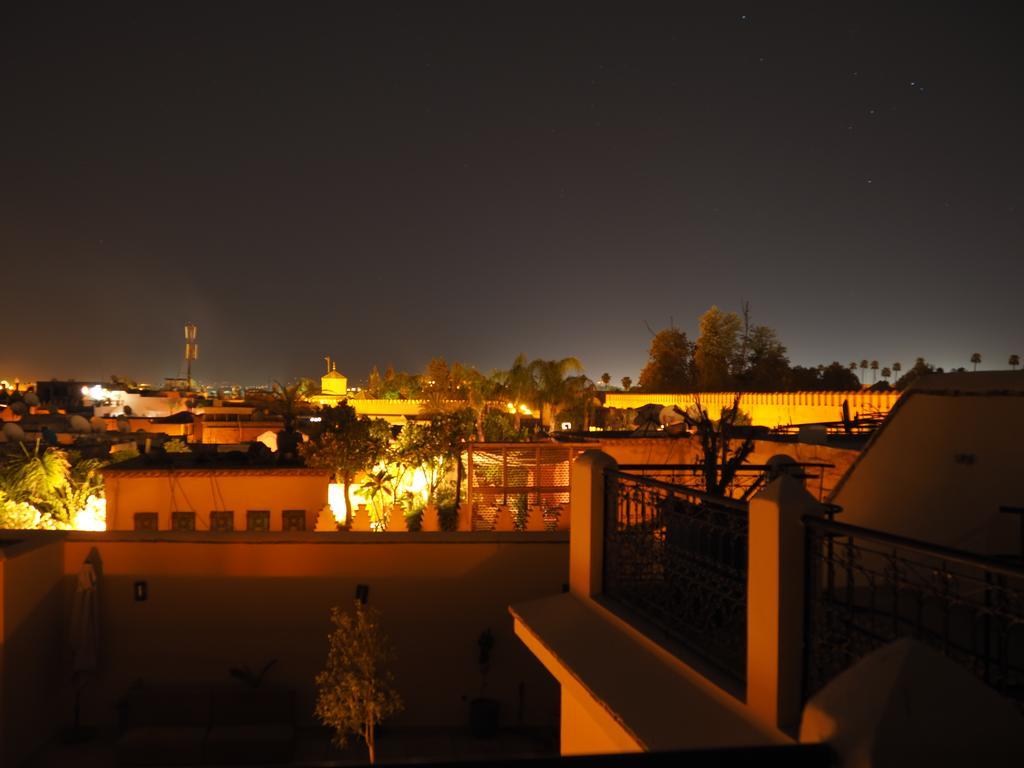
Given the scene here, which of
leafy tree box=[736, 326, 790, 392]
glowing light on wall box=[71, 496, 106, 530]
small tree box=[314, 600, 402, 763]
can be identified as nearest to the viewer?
small tree box=[314, 600, 402, 763]

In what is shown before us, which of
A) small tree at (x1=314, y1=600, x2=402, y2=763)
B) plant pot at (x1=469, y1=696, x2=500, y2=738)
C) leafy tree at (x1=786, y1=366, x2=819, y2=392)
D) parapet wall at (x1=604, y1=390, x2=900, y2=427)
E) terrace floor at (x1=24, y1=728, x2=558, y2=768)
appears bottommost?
terrace floor at (x1=24, y1=728, x2=558, y2=768)

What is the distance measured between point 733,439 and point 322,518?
717 cm

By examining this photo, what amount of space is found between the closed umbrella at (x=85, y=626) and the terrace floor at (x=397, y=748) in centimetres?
75

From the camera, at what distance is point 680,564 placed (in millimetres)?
4074

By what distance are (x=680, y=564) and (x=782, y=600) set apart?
1.23 m

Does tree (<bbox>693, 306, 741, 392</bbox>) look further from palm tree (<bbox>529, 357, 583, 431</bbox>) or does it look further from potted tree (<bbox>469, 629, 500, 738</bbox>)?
potted tree (<bbox>469, 629, 500, 738</bbox>)

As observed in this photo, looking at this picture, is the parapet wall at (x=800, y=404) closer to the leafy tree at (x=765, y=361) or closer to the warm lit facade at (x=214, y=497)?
the warm lit facade at (x=214, y=497)

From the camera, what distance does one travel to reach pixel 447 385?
35562 millimetres

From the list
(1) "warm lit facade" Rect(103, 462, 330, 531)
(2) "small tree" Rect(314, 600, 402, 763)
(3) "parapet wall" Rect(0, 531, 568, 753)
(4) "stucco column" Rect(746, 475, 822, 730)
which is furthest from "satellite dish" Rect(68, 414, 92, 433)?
(4) "stucco column" Rect(746, 475, 822, 730)

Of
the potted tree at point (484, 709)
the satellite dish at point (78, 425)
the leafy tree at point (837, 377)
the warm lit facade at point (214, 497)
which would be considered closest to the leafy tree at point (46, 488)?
the warm lit facade at point (214, 497)

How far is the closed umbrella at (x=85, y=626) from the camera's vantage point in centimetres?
826

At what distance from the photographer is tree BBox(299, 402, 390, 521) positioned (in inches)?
594

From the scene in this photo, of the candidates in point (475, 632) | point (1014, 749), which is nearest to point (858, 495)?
point (1014, 749)

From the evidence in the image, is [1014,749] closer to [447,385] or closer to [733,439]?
[733,439]
